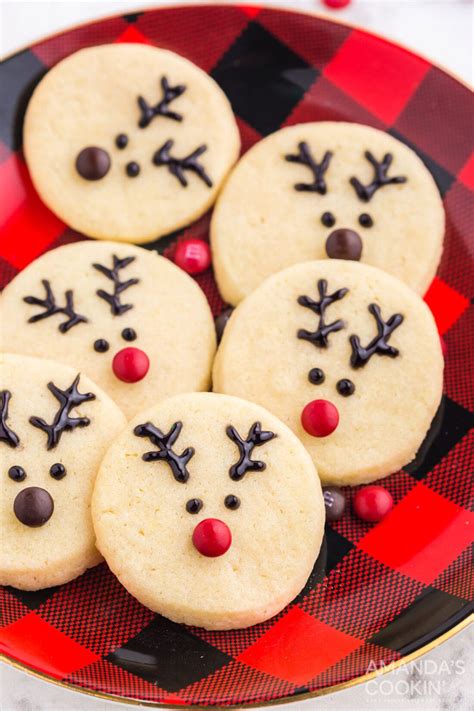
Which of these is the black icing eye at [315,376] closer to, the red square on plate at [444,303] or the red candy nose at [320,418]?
the red candy nose at [320,418]

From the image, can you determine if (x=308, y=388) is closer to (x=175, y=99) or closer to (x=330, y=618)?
(x=330, y=618)

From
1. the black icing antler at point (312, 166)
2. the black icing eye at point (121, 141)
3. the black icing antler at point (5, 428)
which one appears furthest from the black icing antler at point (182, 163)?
the black icing antler at point (5, 428)

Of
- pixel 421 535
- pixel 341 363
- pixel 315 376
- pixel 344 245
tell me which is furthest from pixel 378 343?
pixel 421 535

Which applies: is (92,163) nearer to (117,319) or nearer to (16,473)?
(117,319)

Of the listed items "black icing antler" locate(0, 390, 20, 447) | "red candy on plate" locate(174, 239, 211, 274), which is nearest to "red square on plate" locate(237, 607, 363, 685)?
"black icing antler" locate(0, 390, 20, 447)

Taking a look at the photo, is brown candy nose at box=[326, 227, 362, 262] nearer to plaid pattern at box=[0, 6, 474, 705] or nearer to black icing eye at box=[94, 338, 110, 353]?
plaid pattern at box=[0, 6, 474, 705]

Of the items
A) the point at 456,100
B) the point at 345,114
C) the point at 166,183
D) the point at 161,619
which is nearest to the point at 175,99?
the point at 166,183
